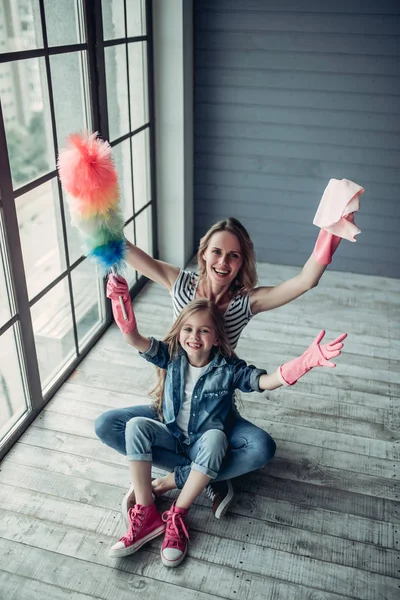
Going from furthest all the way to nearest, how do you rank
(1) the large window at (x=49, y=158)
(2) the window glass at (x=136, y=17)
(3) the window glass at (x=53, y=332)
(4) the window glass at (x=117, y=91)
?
(2) the window glass at (x=136, y=17)
(4) the window glass at (x=117, y=91)
(3) the window glass at (x=53, y=332)
(1) the large window at (x=49, y=158)

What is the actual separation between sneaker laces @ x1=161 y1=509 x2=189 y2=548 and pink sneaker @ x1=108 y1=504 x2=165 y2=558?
0.14 feet

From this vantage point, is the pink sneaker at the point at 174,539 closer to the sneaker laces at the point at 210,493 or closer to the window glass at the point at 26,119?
the sneaker laces at the point at 210,493

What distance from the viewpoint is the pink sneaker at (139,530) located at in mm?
1914

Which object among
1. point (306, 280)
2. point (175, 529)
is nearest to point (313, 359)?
point (306, 280)

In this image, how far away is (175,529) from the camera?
1941 mm

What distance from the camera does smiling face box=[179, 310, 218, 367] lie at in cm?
193

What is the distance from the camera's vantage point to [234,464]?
2031 millimetres

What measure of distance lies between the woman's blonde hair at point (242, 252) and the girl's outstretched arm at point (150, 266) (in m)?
0.12

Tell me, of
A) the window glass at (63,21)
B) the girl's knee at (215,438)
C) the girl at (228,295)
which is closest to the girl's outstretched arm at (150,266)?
the girl at (228,295)

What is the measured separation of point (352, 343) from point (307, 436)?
0.84 m

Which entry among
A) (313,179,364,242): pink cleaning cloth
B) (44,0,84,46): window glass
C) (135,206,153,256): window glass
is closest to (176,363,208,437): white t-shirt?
(313,179,364,242): pink cleaning cloth

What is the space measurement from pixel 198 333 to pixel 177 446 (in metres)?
0.45

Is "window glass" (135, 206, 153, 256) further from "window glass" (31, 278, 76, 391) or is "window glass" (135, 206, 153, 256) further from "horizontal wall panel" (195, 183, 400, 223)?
"window glass" (31, 278, 76, 391)

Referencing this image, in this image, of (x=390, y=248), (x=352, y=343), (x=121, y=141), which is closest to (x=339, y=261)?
(x=390, y=248)
